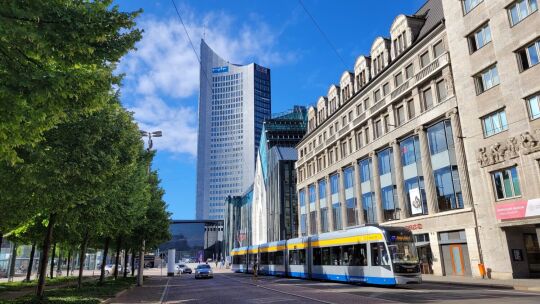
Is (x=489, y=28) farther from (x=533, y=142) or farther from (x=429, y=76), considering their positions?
(x=533, y=142)

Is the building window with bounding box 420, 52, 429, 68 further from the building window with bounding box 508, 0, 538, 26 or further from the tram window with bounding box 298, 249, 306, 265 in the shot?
the tram window with bounding box 298, 249, 306, 265

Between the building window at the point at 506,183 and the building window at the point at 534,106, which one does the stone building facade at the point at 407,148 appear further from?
the building window at the point at 534,106

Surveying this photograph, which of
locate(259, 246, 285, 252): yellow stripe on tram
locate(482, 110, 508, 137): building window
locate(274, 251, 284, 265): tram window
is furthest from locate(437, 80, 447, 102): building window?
locate(274, 251, 284, 265): tram window

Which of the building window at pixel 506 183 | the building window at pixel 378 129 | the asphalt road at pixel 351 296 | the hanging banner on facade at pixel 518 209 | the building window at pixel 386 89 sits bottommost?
the asphalt road at pixel 351 296

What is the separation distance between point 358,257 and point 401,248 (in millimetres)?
3079

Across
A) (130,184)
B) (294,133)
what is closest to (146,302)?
(130,184)

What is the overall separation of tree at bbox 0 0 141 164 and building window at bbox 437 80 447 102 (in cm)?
3068

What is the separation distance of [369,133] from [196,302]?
1269 inches

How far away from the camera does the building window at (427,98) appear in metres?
35.6

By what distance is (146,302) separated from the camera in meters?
18.0

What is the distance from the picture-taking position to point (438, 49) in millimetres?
35156

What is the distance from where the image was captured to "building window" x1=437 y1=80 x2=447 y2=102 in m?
34.1

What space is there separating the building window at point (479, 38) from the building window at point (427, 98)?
569 centimetres

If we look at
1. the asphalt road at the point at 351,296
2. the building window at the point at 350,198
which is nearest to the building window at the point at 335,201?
the building window at the point at 350,198
